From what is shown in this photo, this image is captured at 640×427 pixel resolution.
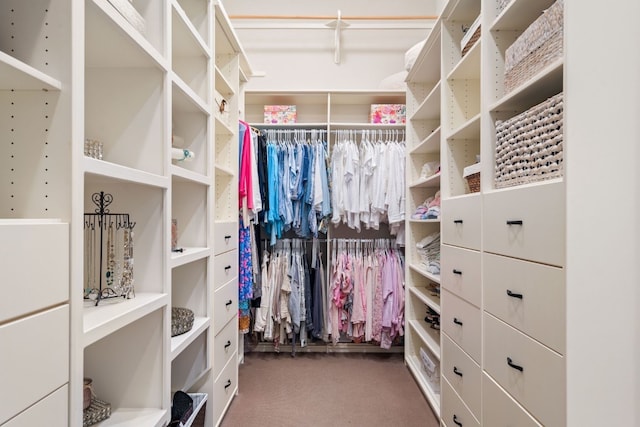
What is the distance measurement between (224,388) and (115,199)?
1.34m

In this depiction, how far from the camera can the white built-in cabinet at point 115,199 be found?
69 centimetres

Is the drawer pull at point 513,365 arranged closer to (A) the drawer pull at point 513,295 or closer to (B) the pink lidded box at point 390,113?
(A) the drawer pull at point 513,295

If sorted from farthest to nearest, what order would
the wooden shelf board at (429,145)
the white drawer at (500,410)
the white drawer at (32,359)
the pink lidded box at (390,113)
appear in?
the pink lidded box at (390,113) < the wooden shelf board at (429,145) < the white drawer at (500,410) < the white drawer at (32,359)

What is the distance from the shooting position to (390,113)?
2891mm

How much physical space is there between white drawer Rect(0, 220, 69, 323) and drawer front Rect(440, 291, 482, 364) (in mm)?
1453

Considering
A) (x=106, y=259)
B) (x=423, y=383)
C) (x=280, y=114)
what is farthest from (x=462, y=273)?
(x=280, y=114)

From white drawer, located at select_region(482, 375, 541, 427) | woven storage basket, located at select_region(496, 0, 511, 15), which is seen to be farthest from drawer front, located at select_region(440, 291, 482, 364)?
woven storage basket, located at select_region(496, 0, 511, 15)

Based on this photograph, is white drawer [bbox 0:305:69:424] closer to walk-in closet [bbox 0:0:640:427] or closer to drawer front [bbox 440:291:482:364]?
walk-in closet [bbox 0:0:640:427]

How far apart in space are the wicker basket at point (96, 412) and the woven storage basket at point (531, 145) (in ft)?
5.19


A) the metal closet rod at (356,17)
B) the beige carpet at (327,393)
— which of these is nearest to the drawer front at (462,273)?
the beige carpet at (327,393)

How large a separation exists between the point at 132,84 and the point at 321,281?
2.07 m

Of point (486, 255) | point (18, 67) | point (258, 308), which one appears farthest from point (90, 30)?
point (258, 308)

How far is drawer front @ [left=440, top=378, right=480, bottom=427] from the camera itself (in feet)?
4.91

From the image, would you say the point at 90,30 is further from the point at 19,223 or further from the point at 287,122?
the point at 287,122
